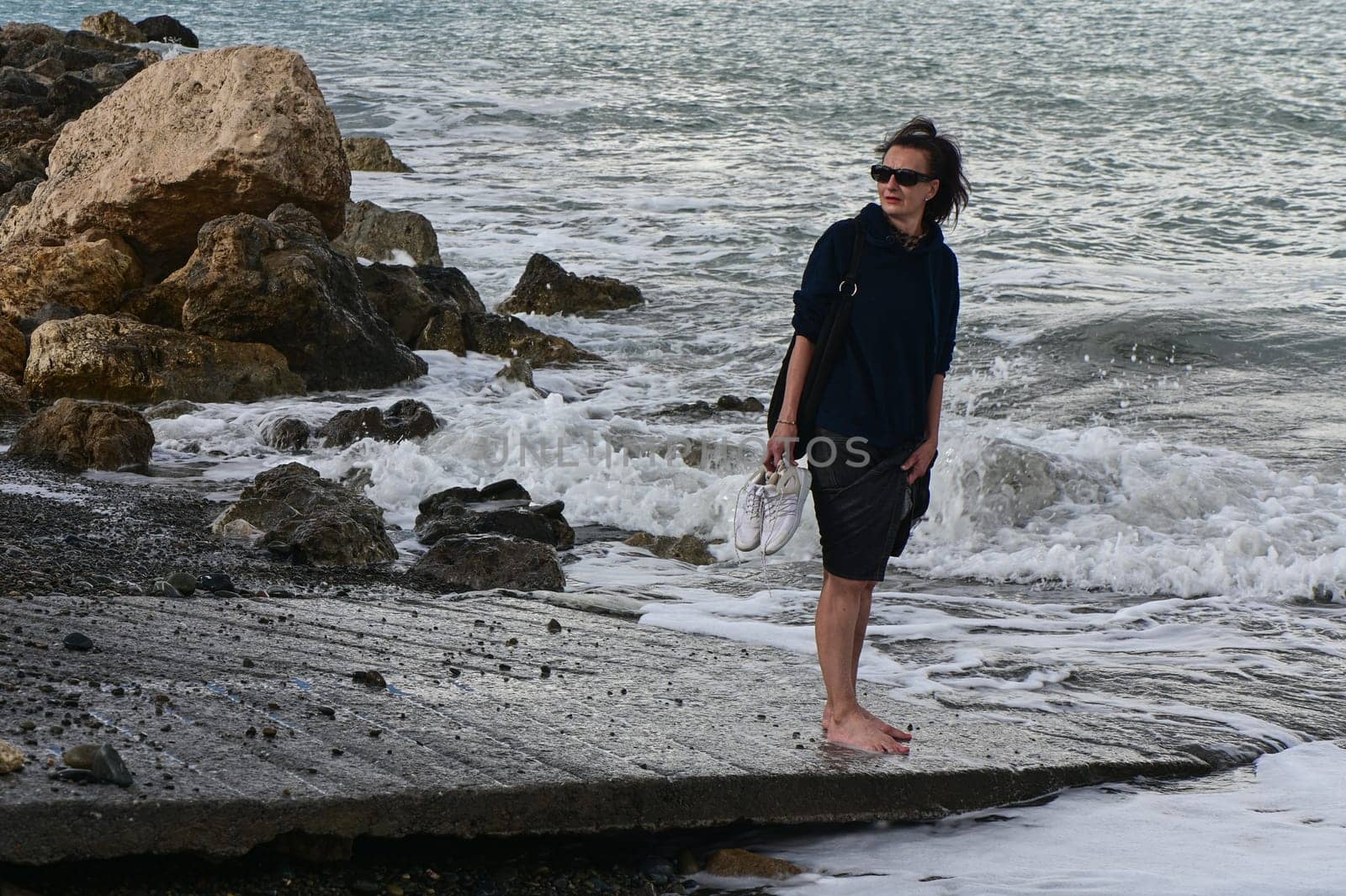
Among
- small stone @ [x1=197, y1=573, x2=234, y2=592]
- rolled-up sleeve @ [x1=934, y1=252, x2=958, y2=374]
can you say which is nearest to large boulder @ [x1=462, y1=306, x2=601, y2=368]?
small stone @ [x1=197, y1=573, x2=234, y2=592]

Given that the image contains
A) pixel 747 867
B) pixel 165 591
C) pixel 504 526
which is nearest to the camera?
pixel 747 867

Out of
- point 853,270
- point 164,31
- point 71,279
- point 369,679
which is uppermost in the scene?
point 164,31

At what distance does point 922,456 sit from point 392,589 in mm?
2652

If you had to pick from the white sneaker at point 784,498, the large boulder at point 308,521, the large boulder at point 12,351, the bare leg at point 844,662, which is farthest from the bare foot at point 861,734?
the large boulder at point 12,351

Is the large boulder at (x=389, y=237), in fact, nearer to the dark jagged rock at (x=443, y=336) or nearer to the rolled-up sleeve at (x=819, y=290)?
the dark jagged rock at (x=443, y=336)

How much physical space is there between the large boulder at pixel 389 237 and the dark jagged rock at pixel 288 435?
18.1ft

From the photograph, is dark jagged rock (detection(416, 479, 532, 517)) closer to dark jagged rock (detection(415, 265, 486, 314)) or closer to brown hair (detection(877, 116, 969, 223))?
brown hair (detection(877, 116, 969, 223))

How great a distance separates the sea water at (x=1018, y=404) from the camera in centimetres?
429

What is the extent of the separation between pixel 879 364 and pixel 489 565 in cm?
270

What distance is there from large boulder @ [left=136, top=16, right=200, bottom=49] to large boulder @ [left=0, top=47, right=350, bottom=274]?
27.8 m

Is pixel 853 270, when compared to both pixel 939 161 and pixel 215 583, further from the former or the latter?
pixel 215 583

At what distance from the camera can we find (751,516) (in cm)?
355

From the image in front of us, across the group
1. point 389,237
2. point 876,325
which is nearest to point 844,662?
point 876,325

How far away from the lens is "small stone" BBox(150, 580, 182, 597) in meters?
4.69
